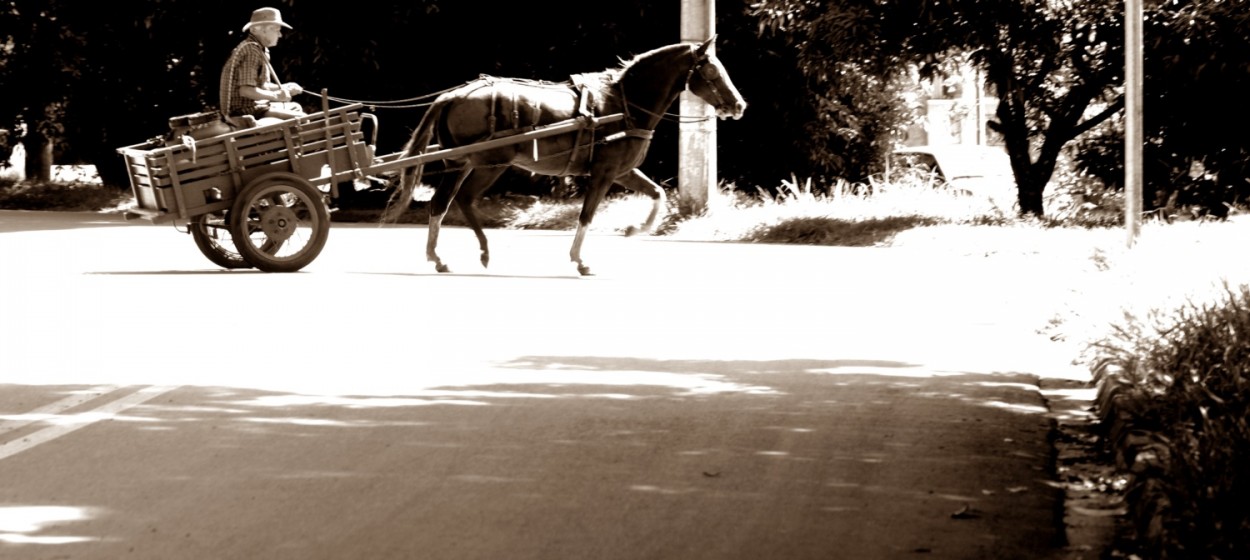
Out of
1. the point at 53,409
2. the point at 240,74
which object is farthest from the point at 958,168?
the point at 53,409

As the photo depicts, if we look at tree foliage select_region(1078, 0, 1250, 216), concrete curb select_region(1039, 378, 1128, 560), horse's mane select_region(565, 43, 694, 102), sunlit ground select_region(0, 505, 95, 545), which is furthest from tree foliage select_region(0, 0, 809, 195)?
sunlit ground select_region(0, 505, 95, 545)

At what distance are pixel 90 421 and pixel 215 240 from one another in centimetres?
793

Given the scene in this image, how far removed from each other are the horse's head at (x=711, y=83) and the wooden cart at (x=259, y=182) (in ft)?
8.13

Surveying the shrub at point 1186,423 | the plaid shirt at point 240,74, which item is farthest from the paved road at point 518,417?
the plaid shirt at point 240,74

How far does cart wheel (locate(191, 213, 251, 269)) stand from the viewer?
52.7ft

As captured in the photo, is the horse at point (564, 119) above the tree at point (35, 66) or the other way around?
the other way around

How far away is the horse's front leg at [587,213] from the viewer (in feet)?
53.7

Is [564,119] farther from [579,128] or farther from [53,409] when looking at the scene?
[53,409]

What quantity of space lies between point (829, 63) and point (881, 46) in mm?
854

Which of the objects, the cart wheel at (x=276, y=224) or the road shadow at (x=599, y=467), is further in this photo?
the cart wheel at (x=276, y=224)

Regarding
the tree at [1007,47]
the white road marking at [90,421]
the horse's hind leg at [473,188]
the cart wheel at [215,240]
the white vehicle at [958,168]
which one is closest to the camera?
the white road marking at [90,421]

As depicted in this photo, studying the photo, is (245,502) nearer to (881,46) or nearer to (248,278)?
(248,278)

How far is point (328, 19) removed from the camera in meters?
27.8

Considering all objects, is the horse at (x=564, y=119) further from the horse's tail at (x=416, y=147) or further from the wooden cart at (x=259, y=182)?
the wooden cart at (x=259, y=182)
